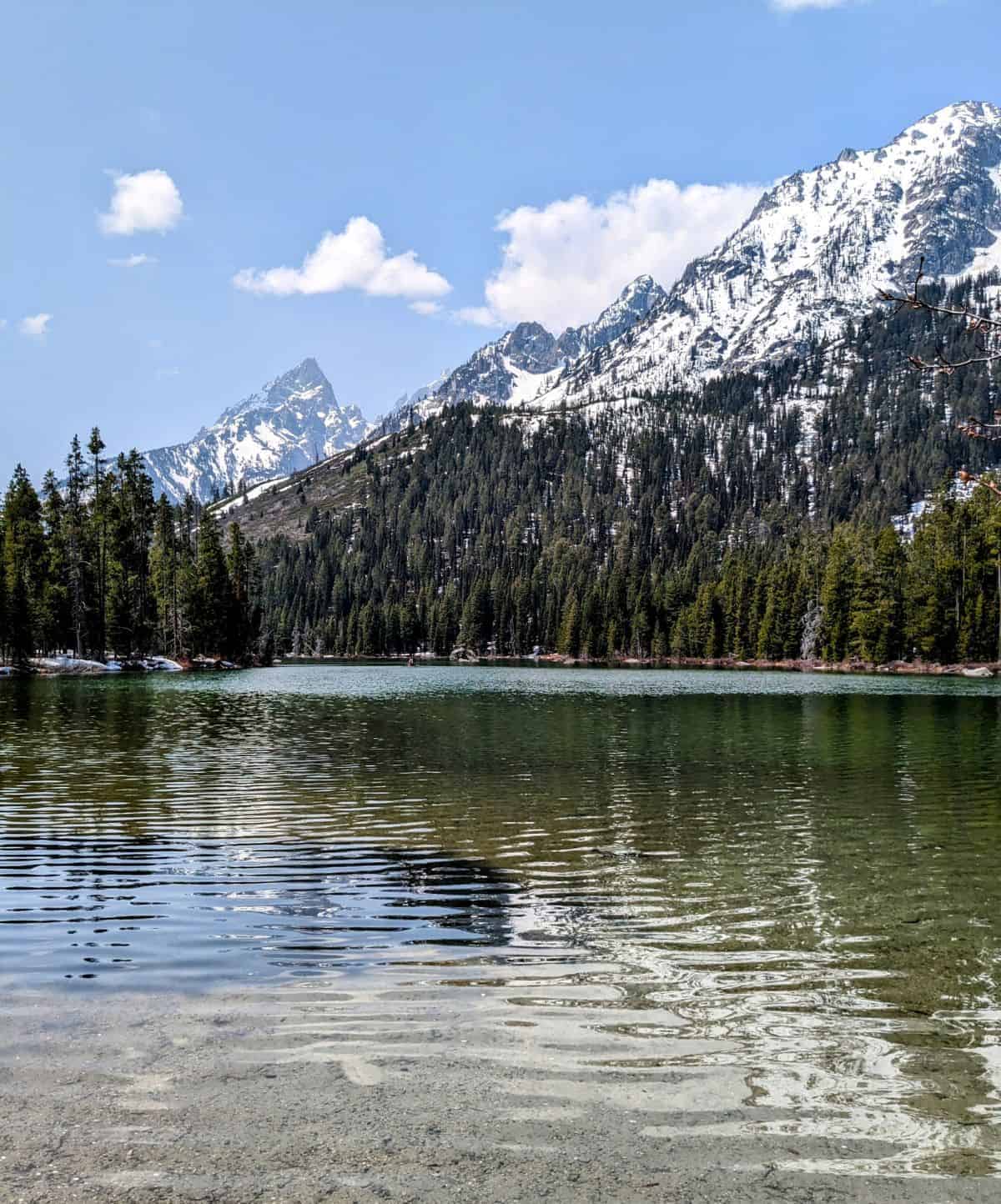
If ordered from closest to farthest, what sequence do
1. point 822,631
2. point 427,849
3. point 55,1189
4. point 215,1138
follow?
point 55,1189 < point 215,1138 < point 427,849 < point 822,631

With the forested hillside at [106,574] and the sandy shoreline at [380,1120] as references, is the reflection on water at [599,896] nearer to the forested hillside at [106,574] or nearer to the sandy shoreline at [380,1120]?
the sandy shoreline at [380,1120]

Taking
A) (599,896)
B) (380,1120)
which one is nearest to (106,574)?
(599,896)

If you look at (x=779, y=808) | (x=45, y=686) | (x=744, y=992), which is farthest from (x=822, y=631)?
(x=744, y=992)

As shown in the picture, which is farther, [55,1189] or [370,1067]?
[370,1067]

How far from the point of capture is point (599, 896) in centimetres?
1353

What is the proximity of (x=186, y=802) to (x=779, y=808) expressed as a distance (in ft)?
48.8

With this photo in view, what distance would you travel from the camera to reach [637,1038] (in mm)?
7887

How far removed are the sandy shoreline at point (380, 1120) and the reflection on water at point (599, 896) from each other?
0.29m

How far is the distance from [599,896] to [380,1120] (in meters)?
7.71

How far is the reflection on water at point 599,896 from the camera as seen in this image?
767cm

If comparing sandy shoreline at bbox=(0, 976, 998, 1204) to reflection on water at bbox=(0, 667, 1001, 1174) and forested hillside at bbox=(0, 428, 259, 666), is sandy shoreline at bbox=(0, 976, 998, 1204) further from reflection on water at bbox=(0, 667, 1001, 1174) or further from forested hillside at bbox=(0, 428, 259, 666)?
forested hillside at bbox=(0, 428, 259, 666)

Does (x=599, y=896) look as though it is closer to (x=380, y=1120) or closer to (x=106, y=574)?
(x=380, y=1120)

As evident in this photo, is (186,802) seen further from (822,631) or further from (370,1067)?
(822,631)

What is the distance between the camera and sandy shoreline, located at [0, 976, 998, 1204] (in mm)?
5398
